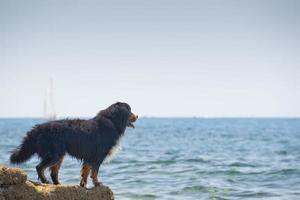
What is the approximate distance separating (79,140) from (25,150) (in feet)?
2.71

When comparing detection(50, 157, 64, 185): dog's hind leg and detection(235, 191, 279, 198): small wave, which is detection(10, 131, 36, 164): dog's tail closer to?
detection(50, 157, 64, 185): dog's hind leg

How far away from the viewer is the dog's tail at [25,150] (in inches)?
289

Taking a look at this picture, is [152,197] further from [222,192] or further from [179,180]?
[179,180]

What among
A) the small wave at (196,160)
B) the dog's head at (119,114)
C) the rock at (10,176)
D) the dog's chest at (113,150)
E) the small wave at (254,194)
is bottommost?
the small wave at (196,160)

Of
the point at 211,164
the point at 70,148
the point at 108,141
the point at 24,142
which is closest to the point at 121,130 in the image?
the point at 108,141

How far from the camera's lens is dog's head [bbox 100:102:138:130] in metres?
8.23

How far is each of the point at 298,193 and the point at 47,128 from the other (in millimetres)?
8591

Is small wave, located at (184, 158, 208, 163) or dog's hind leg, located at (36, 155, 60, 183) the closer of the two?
dog's hind leg, located at (36, 155, 60, 183)

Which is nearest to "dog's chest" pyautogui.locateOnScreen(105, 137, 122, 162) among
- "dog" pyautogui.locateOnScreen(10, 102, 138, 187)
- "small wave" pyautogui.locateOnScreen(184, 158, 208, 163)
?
"dog" pyautogui.locateOnScreen(10, 102, 138, 187)

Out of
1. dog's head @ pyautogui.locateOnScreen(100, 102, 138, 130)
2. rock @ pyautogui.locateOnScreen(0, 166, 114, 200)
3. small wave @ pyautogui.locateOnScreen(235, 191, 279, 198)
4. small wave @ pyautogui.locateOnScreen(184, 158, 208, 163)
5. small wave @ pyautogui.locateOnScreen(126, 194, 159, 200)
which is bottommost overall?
small wave @ pyautogui.locateOnScreen(184, 158, 208, 163)

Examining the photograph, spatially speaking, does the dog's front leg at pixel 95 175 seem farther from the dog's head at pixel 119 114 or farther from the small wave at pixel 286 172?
A: the small wave at pixel 286 172

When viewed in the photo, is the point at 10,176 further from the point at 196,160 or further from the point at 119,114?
the point at 196,160

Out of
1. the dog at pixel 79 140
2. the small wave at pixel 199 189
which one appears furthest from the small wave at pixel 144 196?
the dog at pixel 79 140

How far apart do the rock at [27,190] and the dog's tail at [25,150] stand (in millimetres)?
577
